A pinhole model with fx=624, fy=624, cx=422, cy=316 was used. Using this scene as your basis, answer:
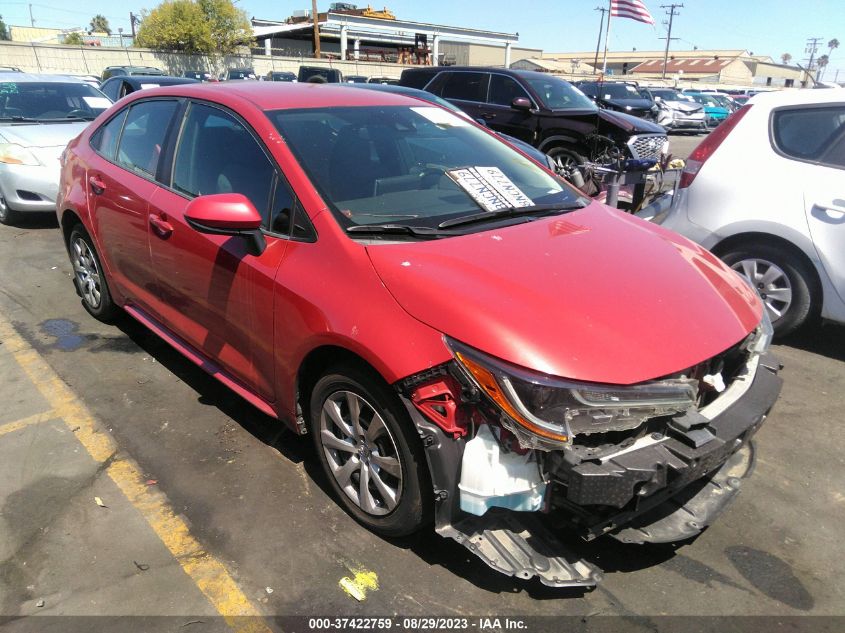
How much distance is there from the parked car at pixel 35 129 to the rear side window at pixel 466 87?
571cm

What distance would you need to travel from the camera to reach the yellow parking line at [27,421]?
11.2ft

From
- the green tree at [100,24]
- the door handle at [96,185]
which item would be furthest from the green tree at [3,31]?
the door handle at [96,185]

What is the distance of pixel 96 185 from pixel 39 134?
4028mm

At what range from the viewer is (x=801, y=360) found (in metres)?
4.33

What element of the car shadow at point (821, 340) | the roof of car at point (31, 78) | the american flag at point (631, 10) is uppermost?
the american flag at point (631, 10)

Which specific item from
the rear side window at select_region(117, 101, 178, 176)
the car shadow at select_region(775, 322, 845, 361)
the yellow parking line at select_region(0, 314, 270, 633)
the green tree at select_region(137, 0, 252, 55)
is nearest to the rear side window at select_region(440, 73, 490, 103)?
the car shadow at select_region(775, 322, 845, 361)

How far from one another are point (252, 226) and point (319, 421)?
877 millimetres

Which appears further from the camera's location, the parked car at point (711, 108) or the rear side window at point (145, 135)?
the parked car at point (711, 108)

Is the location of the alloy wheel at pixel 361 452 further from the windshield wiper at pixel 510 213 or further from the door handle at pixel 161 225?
the door handle at pixel 161 225

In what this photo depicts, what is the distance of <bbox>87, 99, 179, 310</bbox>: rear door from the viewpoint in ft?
11.8

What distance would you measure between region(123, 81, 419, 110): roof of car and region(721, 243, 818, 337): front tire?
2.66 metres

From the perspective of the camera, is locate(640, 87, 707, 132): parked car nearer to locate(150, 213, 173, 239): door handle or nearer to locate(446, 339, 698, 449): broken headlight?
locate(150, 213, 173, 239): door handle

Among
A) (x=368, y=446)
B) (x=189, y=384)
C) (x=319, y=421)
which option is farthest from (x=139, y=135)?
(x=368, y=446)

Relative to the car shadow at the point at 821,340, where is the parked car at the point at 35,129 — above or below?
above
